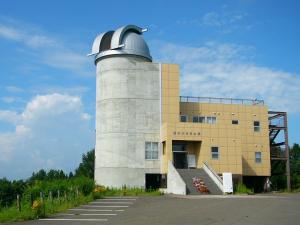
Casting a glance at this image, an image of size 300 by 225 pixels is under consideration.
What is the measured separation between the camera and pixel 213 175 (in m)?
33.7

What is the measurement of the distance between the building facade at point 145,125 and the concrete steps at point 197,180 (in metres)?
2.21

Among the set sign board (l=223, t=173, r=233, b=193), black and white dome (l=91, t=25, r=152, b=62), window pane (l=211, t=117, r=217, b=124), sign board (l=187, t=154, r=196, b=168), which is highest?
black and white dome (l=91, t=25, r=152, b=62)

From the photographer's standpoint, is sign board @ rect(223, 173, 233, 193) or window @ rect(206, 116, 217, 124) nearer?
sign board @ rect(223, 173, 233, 193)

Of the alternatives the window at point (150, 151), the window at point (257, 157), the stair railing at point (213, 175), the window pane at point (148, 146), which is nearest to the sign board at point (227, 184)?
the stair railing at point (213, 175)

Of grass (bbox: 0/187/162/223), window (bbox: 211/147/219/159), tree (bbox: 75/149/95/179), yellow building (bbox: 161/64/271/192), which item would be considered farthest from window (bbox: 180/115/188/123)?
tree (bbox: 75/149/95/179)

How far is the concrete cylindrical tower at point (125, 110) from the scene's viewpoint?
38.2 meters

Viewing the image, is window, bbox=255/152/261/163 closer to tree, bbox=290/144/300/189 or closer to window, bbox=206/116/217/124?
A: window, bbox=206/116/217/124

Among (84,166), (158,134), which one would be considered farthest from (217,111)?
(84,166)

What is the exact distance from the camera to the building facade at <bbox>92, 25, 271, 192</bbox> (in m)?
37.5

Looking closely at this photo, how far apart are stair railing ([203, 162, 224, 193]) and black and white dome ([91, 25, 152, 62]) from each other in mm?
11631

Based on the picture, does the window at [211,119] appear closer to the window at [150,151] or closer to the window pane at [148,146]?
the window at [150,151]

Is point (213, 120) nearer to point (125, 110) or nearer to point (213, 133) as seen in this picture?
point (213, 133)

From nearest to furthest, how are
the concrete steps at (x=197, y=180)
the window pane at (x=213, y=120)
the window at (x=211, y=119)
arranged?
the concrete steps at (x=197, y=180), the window at (x=211, y=119), the window pane at (x=213, y=120)

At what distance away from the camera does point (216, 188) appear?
3156 centimetres
